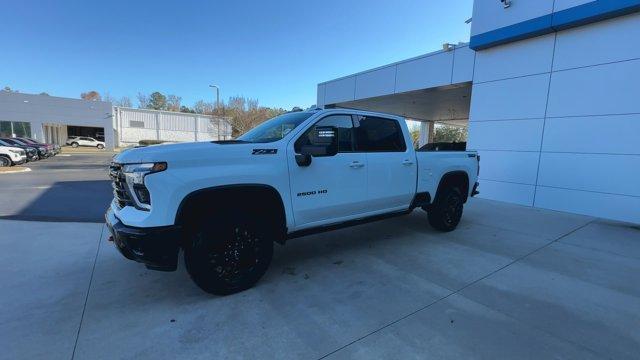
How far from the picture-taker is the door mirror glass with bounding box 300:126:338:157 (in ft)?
11.9

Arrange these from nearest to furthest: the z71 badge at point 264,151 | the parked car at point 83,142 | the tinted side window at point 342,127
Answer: the z71 badge at point 264,151, the tinted side window at point 342,127, the parked car at point 83,142

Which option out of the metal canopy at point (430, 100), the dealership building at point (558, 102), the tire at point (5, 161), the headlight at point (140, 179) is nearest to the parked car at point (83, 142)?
the tire at point (5, 161)

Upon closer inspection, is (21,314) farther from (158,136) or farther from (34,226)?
(158,136)

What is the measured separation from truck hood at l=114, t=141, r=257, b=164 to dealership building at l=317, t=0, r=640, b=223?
8.91 m

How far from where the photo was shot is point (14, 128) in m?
36.9

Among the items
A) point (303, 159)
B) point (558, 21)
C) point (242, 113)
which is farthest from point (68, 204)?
point (242, 113)

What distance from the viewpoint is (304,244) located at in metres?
5.45

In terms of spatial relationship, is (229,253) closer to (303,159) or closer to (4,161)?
(303,159)

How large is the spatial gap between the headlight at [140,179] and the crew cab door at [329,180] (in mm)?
1387

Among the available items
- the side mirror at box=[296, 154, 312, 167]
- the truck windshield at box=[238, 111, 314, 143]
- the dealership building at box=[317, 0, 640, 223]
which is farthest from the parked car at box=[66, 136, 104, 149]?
the side mirror at box=[296, 154, 312, 167]

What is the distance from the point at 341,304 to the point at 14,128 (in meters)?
48.5

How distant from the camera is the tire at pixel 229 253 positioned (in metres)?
3.32

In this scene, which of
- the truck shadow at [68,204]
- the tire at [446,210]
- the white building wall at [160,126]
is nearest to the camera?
the tire at [446,210]

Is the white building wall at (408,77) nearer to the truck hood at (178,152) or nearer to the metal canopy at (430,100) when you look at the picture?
the metal canopy at (430,100)
